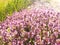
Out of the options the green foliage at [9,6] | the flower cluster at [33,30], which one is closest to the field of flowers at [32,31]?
the flower cluster at [33,30]

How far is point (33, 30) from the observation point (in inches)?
158

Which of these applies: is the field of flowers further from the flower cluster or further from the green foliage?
the green foliage

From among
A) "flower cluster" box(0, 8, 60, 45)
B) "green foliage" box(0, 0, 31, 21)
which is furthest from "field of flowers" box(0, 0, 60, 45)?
"green foliage" box(0, 0, 31, 21)

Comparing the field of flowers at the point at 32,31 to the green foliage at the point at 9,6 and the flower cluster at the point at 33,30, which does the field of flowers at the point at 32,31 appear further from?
the green foliage at the point at 9,6

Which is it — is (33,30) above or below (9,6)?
above

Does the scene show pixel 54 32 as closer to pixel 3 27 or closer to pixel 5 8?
pixel 3 27

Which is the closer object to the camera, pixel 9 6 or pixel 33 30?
pixel 33 30

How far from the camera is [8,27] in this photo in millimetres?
4316

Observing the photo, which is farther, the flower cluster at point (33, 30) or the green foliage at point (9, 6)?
the green foliage at point (9, 6)

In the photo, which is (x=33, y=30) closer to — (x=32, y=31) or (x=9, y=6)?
(x=32, y=31)

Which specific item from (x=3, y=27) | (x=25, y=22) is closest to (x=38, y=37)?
(x=25, y=22)

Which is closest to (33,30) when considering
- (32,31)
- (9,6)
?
(32,31)

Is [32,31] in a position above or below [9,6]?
above

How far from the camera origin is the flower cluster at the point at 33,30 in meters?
3.91
